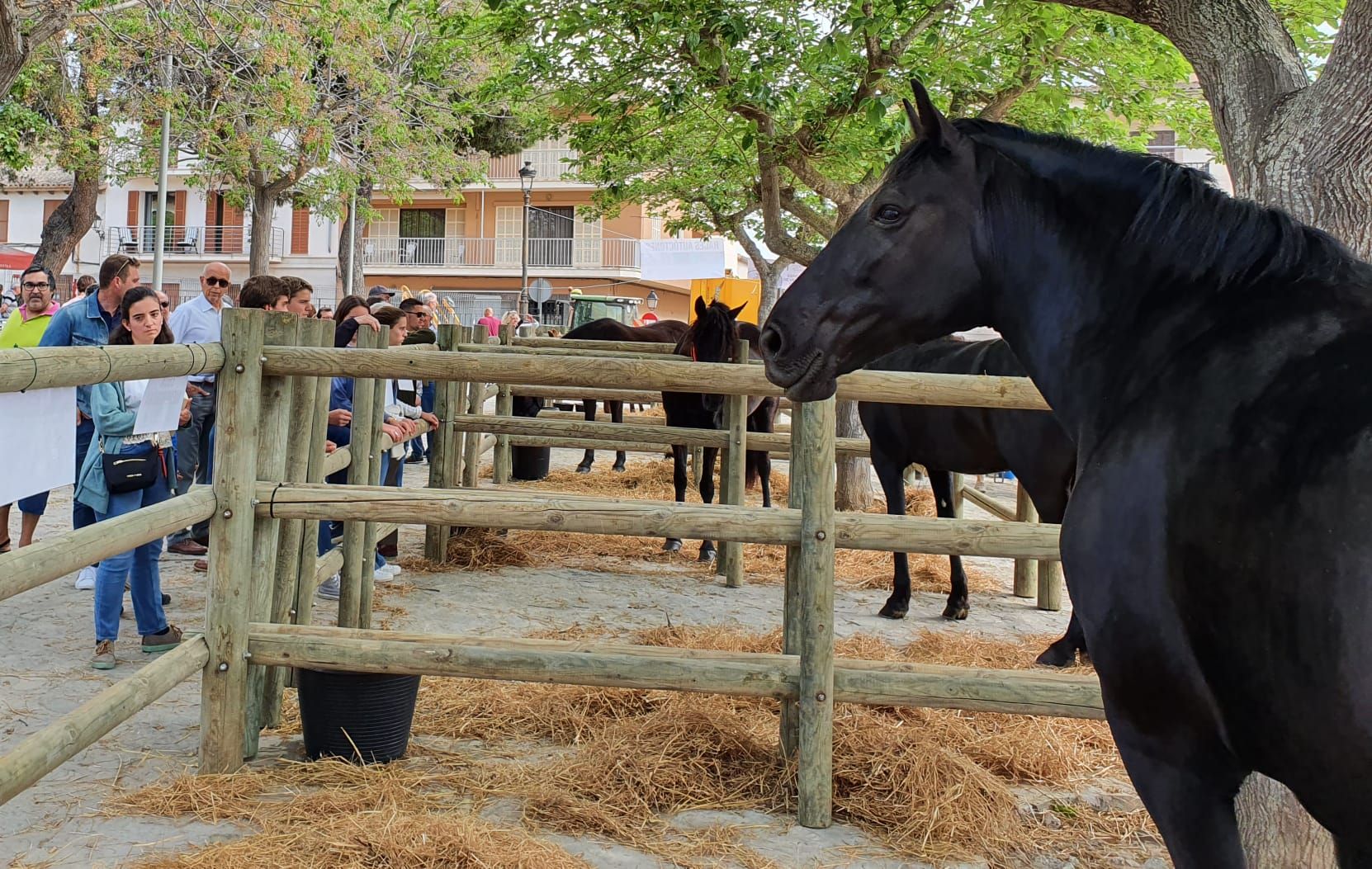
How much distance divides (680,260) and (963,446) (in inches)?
564

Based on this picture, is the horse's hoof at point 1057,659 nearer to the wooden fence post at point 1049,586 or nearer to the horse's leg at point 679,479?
the wooden fence post at point 1049,586

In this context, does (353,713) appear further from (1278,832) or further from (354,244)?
(354,244)

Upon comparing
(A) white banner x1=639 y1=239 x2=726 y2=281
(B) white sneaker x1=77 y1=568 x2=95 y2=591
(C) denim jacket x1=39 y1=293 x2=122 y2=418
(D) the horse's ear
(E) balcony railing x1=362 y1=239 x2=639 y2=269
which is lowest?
(B) white sneaker x1=77 y1=568 x2=95 y2=591

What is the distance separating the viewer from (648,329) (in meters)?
13.6

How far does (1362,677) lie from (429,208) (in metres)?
41.1

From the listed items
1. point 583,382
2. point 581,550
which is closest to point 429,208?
point 581,550

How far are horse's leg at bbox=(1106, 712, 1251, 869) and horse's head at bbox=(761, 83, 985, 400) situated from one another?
0.93 m

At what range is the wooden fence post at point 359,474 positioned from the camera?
4.38 m

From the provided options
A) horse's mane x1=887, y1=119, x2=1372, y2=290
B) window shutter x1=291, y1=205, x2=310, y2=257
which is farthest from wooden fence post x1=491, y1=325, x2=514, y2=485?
window shutter x1=291, y1=205, x2=310, y2=257

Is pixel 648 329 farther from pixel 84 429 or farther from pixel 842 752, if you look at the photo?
pixel 842 752

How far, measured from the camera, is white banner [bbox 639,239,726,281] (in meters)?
19.9

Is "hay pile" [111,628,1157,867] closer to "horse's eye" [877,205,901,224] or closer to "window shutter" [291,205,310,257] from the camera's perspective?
"horse's eye" [877,205,901,224]

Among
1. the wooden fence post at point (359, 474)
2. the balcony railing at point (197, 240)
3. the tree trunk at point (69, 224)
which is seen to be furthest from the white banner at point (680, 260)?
the balcony railing at point (197, 240)

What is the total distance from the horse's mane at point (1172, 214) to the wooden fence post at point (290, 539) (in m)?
2.51
